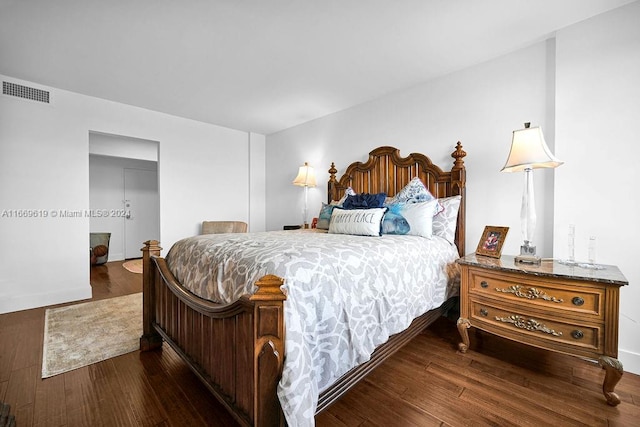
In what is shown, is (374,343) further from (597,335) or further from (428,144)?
(428,144)

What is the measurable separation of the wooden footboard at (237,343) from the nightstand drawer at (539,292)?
159 cm

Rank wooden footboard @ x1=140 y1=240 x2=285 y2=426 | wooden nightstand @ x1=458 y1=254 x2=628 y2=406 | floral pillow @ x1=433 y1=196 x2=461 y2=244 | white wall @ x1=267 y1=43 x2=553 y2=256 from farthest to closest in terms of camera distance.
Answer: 1. floral pillow @ x1=433 y1=196 x2=461 y2=244
2. white wall @ x1=267 y1=43 x2=553 y2=256
3. wooden nightstand @ x1=458 y1=254 x2=628 y2=406
4. wooden footboard @ x1=140 y1=240 x2=285 y2=426

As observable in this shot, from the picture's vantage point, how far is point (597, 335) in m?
1.51

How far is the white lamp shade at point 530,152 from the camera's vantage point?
1844mm

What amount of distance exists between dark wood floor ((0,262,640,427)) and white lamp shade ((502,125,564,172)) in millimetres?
1382

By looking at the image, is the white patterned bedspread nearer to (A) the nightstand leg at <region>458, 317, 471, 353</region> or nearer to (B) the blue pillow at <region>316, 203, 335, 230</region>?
(A) the nightstand leg at <region>458, 317, 471, 353</region>

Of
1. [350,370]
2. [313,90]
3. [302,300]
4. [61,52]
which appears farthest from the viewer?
[313,90]

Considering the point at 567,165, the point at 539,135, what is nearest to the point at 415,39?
the point at 539,135

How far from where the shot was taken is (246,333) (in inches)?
42.1

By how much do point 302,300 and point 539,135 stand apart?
198cm

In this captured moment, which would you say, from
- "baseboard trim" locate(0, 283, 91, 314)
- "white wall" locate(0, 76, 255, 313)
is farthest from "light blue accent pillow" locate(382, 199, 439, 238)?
"baseboard trim" locate(0, 283, 91, 314)

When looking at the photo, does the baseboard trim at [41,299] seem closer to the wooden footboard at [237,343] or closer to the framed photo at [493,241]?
the wooden footboard at [237,343]

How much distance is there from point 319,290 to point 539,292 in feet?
4.76

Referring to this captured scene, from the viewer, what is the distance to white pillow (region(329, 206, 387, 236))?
229 cm
